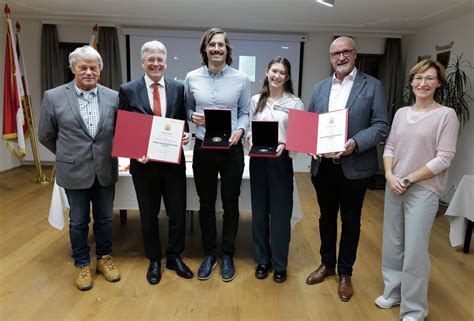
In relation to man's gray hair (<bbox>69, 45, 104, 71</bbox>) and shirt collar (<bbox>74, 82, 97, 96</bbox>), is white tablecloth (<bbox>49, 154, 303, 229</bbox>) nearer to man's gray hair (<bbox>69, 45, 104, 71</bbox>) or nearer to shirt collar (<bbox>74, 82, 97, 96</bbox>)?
shirt collar (<bbox>74, 82, 97, 96</bbox>)

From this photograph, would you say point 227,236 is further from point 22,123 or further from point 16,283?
point 22,123

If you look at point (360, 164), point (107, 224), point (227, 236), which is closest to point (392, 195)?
point (360, 164)

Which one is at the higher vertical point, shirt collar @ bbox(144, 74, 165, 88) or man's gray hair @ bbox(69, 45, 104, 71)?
man's gray hair @ bbox(69, 45, 104, 71)

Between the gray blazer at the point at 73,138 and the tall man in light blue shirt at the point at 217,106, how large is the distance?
0.54m

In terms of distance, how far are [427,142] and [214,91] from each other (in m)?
1.23

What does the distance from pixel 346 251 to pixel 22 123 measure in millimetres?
4488

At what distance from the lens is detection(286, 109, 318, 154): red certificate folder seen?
205cm

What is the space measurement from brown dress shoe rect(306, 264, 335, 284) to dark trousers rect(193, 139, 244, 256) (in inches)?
23.4

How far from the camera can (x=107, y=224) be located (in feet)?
7.80

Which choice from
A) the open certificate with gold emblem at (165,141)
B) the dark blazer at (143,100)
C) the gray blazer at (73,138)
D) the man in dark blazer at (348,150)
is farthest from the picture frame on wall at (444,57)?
the gray blazer at (73,138)

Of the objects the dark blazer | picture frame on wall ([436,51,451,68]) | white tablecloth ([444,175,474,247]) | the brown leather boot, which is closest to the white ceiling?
picture frame on wall ([436,51,451,68])

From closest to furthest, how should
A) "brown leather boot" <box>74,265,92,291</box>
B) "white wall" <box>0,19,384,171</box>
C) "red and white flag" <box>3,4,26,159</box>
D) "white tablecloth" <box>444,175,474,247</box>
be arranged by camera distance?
1. "brown leather boot" <box>74,265,92,291</box>
2. "white tablecloth" <box>444,175,474,247</box>
3. "red and white flag" <box>3,4,26,159</box>
4. "white wall" <box>0,19,384,171</box>

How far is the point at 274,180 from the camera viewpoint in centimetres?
225

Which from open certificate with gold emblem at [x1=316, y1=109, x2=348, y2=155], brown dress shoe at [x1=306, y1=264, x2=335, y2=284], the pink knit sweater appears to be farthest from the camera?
brown dress shoe at [x1=306, y1=264, x2=335, y2=284]
